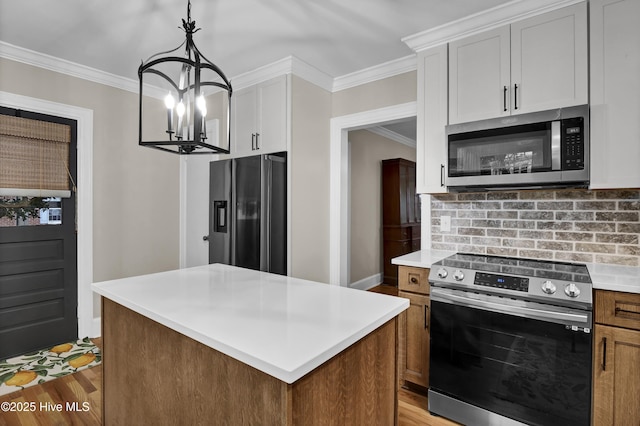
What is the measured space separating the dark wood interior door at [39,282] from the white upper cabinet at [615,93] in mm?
3960

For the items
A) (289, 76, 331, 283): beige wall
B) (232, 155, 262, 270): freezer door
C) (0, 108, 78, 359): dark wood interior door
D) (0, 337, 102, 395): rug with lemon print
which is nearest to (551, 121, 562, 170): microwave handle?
(289, 76, 331, 283): beige wall

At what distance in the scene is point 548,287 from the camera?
168cm

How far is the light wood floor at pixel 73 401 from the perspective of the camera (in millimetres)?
2004

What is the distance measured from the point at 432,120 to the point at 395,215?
2.82 m

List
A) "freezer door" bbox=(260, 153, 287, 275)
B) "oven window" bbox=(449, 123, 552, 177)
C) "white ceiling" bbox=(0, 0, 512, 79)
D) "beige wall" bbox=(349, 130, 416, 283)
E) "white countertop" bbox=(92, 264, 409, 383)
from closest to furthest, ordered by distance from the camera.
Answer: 1. "white countertop" bbox=(92, 264, 409, 383)
2. "oven window" bbox=(449, 123, 552, 177)
3. "white ceiling" bbox=(0, 0, 512, 79)
4. "freezer door" bbox=(260, 153, 287, 275)
5. "beige wall" bbox=(349, 130, 416, 283)

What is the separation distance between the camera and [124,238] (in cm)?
337

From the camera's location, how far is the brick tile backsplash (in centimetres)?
200

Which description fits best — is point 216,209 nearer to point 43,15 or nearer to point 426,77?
point 43,15

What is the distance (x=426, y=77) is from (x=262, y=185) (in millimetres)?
1593

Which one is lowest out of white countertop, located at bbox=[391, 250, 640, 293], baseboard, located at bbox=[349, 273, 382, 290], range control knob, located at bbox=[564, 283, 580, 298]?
baseboard, located at bbox=[349, 273, 382, 290]

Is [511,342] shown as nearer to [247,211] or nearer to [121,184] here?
[247,211]

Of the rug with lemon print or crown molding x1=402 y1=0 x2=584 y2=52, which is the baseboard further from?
crown molding x1=402 y1=0 x2=584 y2=52

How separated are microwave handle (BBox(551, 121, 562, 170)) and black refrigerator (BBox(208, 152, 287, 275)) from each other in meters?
1.96

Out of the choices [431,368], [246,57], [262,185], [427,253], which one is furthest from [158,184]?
[431,368]
